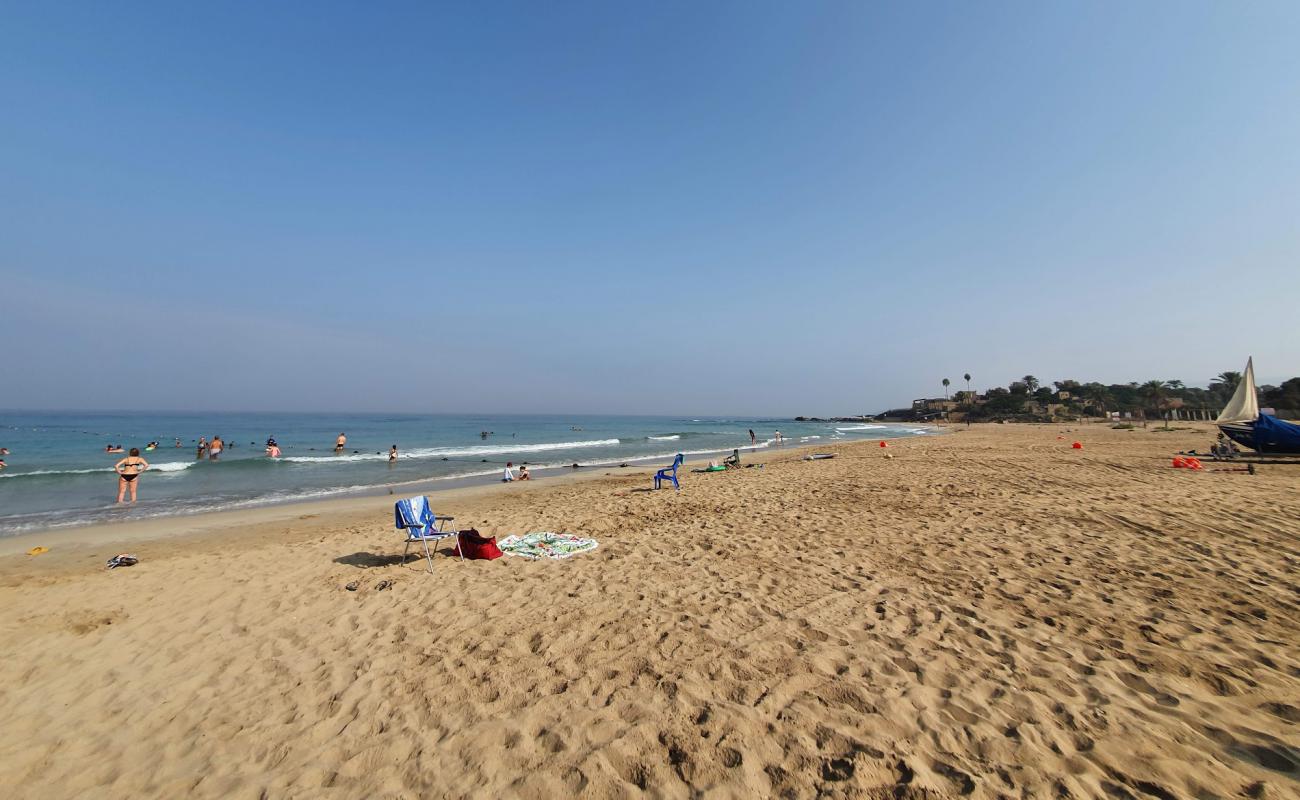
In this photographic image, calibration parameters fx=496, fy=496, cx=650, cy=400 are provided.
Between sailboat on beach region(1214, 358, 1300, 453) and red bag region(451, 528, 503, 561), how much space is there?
24509 millimetres

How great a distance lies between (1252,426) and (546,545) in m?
24.4

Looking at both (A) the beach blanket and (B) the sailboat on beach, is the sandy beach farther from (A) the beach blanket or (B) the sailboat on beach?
(B) the sailboat on beach

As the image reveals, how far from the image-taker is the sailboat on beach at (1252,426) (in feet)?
53.0

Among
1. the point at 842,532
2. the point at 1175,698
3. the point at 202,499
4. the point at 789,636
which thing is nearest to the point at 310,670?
the point at 789,636

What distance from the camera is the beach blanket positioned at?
7.61 meters

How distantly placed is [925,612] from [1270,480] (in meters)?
14.4

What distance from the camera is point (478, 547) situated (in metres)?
7.57

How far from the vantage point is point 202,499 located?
15984 millimetres

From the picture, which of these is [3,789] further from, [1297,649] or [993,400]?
[993,400]

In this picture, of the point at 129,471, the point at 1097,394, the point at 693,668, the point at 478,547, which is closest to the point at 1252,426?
the point at 693,668

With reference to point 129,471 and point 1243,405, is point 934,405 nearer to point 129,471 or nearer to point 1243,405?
point 1243,405

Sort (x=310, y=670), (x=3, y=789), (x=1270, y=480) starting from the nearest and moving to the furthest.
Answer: (x=3, y=789)
(x=310, y=670)
(x=1270, y=480)

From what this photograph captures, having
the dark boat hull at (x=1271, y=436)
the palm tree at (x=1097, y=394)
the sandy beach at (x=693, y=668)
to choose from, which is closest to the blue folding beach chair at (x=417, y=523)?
the sandy beach at (x=693, y=668)

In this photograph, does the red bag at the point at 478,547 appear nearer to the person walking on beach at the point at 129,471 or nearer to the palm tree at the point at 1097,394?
the person walking on beach at the point at 129,471
